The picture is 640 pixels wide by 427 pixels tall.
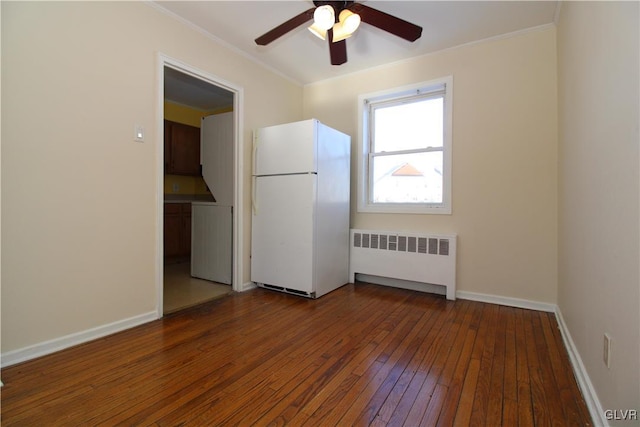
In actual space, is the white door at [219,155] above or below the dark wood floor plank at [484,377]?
above

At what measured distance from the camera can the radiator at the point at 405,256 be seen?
2.91 meters

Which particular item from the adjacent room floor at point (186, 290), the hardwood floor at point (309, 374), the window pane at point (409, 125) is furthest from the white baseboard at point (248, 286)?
the window pane at point (409, 125)

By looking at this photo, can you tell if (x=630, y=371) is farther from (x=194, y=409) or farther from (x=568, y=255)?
(x=194, y=409)

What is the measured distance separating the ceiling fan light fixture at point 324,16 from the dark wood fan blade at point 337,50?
238mm

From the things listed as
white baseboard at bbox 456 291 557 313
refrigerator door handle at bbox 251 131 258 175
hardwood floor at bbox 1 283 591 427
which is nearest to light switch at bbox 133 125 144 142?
refrigerator door handle at bbox 251 131 258 175

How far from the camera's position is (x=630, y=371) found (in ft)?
3.19

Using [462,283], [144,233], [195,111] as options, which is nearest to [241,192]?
[144,233]

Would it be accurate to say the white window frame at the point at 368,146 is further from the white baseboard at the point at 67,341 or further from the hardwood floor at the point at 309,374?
the white baseboard at the point at 67,341

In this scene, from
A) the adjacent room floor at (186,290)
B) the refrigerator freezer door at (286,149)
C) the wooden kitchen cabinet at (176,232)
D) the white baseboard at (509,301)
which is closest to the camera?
the white baseboard at (509,301)

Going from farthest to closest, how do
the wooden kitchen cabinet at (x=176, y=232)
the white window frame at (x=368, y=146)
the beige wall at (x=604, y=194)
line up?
the wooden kitchen cabinet at (x=176, y=232)
the white window frame at (x=368, y=146)
the beige wall at (x=604, y=194)

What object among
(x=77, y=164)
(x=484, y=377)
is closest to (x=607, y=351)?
(x=484, y=377)

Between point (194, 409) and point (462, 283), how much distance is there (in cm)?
263

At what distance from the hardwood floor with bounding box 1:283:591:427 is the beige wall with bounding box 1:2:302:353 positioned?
0.38 metres

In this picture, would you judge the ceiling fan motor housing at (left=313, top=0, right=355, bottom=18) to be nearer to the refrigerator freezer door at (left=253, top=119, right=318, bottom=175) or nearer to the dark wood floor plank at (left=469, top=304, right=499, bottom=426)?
the refrigerator freezer door at (left=253, top=119, right=318, bottom=175)
